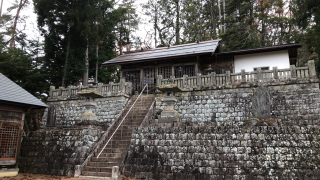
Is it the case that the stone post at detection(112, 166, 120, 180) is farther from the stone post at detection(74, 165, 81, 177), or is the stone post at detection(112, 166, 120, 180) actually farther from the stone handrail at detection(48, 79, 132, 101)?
the stone handrail at detection(48, 79, 132, 101)

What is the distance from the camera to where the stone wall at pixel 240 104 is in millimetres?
10789

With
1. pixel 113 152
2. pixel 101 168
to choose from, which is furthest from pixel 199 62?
pixel 101 168

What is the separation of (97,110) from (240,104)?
8588 mm

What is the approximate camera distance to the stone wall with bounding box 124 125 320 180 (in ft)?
23.9

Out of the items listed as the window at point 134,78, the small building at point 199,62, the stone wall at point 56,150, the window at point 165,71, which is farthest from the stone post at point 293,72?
the stone wall at point 56,150

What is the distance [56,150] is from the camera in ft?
33.9

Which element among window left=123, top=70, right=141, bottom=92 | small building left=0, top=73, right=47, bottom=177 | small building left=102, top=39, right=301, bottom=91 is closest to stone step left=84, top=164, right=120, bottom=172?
small building left=0, top=73, right=47, bottom=177

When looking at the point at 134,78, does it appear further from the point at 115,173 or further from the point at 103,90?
the point at 115,173

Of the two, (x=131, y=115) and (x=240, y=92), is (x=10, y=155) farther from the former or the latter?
(x=240, y=92)

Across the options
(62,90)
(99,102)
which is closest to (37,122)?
(62,90)

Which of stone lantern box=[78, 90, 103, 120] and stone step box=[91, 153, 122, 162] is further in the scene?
stone lantern box=[78, 90, 103, 120]

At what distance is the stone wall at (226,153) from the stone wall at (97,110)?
517 cm

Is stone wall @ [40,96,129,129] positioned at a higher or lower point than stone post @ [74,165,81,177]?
higher

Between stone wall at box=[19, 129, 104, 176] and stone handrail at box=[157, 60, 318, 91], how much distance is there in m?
5.70
